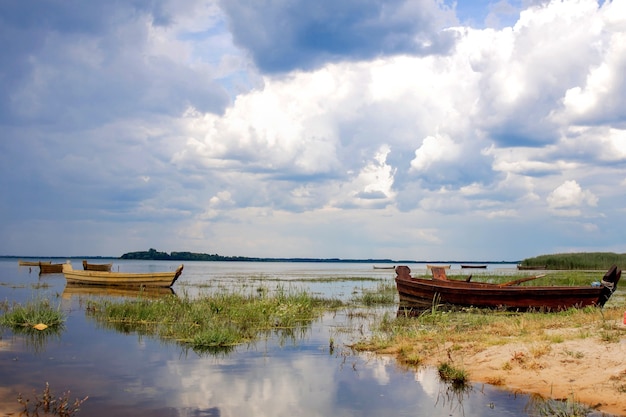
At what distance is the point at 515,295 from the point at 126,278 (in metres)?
30.8

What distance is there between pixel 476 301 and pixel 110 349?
16.2 meters

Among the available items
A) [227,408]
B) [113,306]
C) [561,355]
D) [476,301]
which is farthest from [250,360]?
[476,301]

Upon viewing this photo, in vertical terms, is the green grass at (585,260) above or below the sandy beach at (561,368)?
above

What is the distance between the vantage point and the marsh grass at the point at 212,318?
56.4 feet

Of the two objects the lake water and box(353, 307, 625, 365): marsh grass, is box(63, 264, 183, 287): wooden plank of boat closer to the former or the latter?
the lake water

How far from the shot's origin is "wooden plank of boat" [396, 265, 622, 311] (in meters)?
23.2

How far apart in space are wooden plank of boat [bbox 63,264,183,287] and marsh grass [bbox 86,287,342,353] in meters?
18.1

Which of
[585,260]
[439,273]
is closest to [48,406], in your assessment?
[439,273]

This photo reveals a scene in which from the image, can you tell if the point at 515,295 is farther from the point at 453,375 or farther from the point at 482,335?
the point at 453,375

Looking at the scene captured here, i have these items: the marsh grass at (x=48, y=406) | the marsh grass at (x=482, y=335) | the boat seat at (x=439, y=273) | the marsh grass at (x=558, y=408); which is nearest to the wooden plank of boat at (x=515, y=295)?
the boat seat at (x=439, y=273)

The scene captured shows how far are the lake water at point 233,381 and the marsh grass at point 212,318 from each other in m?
0.84

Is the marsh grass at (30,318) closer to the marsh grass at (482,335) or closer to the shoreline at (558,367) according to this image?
the marsh grass at (482,335)

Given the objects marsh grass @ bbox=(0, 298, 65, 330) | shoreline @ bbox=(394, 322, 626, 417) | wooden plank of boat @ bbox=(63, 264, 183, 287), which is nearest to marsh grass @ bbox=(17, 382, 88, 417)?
shoreline @ bbox=(394, 322, 626, 417)

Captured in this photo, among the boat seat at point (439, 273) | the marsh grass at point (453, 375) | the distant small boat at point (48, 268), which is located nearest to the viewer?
the marsh grass at point (453, 375)
